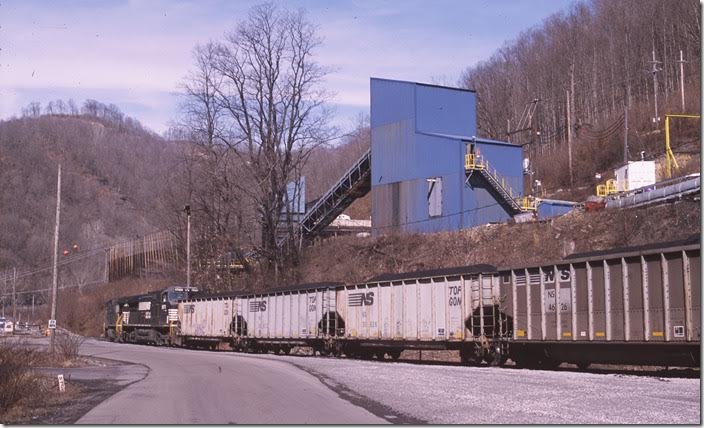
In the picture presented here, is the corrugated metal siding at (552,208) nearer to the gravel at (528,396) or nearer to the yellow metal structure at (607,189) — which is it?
the yellow metal structure at (607,189)

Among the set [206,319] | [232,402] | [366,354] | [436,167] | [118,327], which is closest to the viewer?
[232,402]

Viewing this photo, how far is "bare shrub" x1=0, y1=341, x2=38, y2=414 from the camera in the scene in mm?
15312

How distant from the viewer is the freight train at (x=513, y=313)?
2003 centimetres

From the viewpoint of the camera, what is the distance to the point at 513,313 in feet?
84.2

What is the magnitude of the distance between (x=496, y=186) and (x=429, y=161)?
213 inches

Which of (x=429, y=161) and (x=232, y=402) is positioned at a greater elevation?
(x=429, y=161)

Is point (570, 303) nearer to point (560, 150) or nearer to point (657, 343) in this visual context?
point (657, 343)

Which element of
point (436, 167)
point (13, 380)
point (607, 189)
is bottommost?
point (13, 380)

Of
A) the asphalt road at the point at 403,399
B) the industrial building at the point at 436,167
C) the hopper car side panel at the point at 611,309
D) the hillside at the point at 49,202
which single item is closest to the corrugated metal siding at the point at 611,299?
the hopper car side panel at the point at 611,309

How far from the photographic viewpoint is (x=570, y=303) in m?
23.1

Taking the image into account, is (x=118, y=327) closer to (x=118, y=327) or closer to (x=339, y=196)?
(x=118, y=327)

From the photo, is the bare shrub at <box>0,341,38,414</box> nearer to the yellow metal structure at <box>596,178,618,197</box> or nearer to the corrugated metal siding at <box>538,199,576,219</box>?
the corrugated metal siding at <box>538,199,576,219</box>

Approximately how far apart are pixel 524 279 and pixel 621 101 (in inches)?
2558

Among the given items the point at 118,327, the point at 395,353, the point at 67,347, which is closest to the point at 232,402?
the point at 67,347
